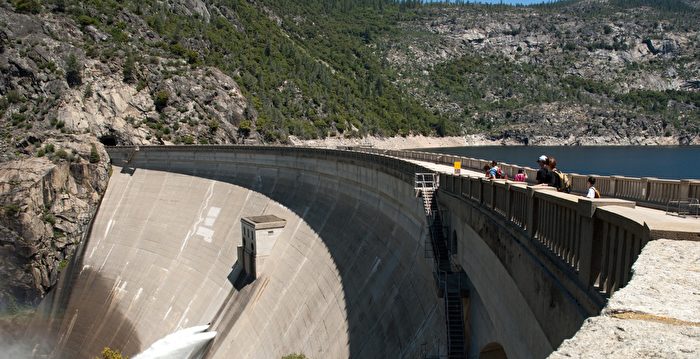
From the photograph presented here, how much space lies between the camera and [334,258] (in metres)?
31.0

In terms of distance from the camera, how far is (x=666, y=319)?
4488 millimetres

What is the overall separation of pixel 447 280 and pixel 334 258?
1330 cm

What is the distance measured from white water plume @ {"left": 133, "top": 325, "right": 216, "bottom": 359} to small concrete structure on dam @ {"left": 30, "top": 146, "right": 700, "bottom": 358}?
0.78m

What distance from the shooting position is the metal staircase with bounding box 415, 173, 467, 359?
56.6 feet

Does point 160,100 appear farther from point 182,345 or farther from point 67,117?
point 182,345

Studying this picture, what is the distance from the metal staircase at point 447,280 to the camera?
1727cm

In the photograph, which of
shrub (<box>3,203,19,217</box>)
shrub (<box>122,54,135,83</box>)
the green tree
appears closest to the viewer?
shrub (<box>3,203,19,217</box>)

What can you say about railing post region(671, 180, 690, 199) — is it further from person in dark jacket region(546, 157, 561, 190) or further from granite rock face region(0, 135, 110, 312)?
granite rock face region(0, 135, 110, 312)

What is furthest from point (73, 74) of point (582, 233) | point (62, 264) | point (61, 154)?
point (582, 233)

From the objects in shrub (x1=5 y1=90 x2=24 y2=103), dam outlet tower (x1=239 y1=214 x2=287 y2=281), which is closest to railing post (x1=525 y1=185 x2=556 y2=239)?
dam outlet tower (x1=239 y1=214 x2=287 y2=281)

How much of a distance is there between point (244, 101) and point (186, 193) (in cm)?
3785

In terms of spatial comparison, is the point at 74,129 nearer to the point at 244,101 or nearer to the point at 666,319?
the point at 244,101

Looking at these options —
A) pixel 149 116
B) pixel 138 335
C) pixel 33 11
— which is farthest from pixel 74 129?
pixel 138 335

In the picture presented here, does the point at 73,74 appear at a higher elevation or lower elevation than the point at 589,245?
higher
